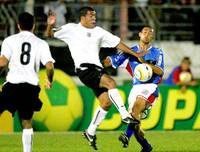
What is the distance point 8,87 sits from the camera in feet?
37.6

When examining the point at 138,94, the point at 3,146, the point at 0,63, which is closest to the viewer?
the point at 0,63

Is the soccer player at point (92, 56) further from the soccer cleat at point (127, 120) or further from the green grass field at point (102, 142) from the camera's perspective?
the green grass field at point (102, 142)

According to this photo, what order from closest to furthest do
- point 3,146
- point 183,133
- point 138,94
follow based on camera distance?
point 138,94 < point 3,146 < point 183,133

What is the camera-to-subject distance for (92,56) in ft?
43.8

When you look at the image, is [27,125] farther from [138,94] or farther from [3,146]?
[3,146]

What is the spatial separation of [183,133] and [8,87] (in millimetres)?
7106

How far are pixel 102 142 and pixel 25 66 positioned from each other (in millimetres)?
4586

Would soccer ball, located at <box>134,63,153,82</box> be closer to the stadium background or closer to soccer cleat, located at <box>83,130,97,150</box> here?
soccer cleat, located at <box>83,130,97,150</box>

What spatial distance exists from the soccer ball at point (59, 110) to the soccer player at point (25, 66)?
6911 millimetres

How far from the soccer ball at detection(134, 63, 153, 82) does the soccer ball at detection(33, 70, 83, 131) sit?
5.38m

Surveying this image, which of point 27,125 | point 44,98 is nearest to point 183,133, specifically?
point 44,98

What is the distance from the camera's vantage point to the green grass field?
14.3 m

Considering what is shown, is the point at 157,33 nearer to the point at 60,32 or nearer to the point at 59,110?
the point at 59,110

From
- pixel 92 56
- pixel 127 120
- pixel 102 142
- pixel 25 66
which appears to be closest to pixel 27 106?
pixel 25 66
